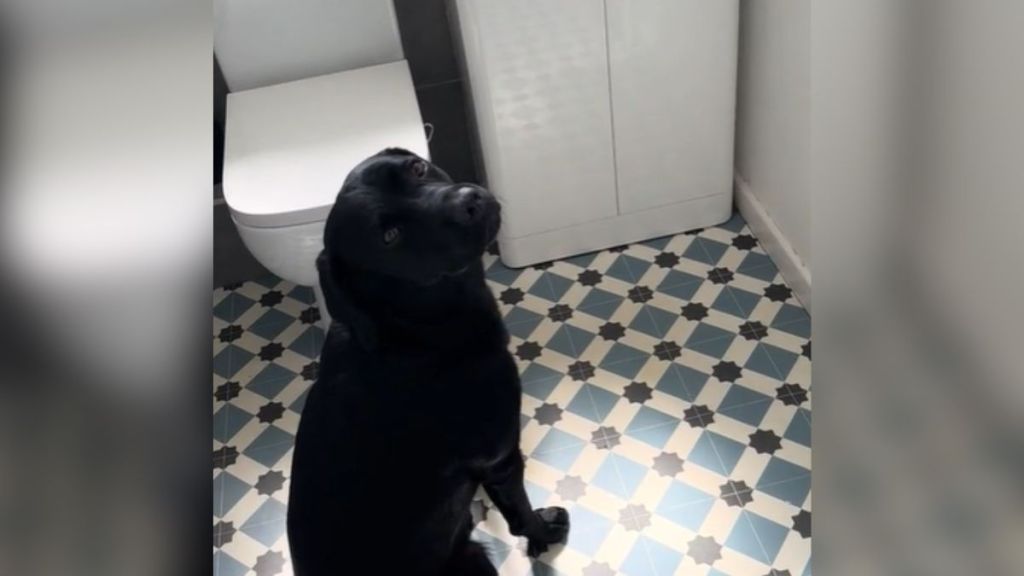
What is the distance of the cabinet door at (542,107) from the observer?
1.97 m

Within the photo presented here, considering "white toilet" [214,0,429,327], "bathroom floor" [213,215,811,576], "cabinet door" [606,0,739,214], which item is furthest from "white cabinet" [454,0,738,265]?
"white toilet" [214,0,429,327]

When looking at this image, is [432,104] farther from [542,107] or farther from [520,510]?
[520,510]

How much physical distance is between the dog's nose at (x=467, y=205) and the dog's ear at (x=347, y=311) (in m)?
0.20

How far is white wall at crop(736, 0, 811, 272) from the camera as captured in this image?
1.89 metres

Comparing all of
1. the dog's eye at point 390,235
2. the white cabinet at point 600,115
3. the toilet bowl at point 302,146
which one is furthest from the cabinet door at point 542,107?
the dog's eye at point 390,235

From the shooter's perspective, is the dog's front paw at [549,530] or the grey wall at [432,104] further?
Answer: the grey wall at [432,104]

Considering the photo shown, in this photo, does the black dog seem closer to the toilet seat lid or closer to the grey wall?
the toilet seat lid

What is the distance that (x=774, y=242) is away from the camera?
226cm

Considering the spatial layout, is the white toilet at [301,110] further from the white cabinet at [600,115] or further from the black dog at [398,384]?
the black dog at [398,384]

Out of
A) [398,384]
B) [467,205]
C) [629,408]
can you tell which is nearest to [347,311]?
[398,384]

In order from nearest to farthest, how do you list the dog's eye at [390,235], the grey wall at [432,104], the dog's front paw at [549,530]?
the dog's eye at [390,235]
the dog's front paw at [549,530]
the grey wall at [432,104]

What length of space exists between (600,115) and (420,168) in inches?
32.3

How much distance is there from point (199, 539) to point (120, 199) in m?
0.04

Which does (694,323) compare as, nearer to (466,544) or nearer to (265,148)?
(466,544)
